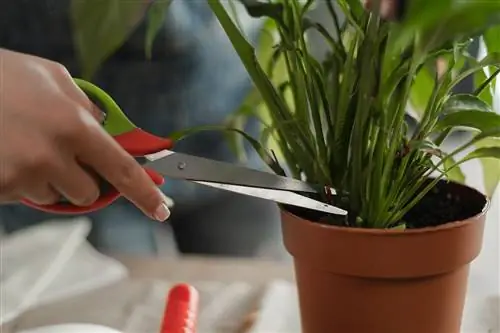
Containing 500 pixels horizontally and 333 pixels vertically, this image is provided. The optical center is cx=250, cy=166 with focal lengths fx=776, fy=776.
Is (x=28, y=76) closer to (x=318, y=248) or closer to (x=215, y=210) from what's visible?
(x=318, y=248)

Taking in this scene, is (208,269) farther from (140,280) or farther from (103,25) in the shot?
(103,25)

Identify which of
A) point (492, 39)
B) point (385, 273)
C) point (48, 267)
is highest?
point (492, 39)

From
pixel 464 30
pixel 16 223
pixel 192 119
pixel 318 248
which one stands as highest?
pixel 464 30

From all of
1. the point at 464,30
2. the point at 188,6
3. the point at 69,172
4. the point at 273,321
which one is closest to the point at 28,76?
the point at 69,172

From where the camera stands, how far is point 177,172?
0.38 metres

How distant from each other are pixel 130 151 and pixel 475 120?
18 cm

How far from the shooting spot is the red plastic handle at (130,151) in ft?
1.21

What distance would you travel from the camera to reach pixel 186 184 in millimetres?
758

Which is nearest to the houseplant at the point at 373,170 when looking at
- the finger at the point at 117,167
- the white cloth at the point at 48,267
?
the finger at the point at 117,167

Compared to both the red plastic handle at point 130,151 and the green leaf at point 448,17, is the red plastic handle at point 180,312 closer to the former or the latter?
the red plastic handle at point 130,151

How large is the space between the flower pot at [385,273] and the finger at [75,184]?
133 mm

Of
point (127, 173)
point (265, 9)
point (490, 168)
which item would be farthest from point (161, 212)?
point (490, 168)

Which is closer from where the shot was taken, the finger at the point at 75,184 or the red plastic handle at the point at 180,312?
the finger at the point at 75,184

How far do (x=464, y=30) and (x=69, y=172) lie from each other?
0.56 feet
